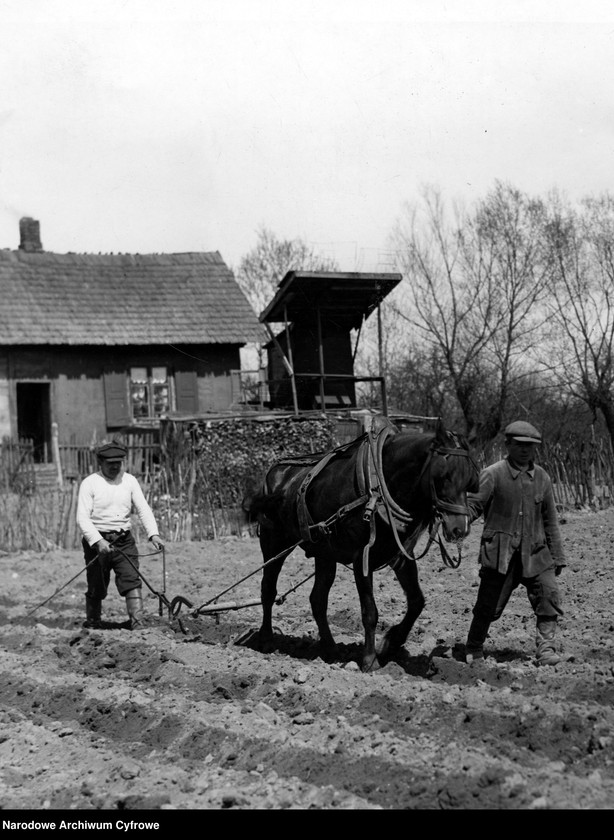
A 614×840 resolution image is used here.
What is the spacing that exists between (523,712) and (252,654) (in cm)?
281

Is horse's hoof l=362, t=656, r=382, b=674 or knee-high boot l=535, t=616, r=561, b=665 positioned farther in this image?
horse's hoof l=362, t=656, r=382, b=674

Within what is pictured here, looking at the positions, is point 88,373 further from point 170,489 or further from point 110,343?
point 170,489

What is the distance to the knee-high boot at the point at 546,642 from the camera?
263 inches

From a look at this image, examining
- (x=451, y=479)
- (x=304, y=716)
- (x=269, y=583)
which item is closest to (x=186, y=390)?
(x=269, y=583)

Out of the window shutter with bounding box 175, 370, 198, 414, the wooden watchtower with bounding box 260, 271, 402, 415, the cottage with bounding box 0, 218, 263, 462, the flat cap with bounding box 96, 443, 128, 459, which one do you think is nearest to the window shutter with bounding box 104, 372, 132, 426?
the cottage with bounding box 0, 218, 263, 462

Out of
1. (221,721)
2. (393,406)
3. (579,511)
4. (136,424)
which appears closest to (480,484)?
(221,721)

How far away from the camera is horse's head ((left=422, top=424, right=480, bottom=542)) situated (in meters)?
6.53

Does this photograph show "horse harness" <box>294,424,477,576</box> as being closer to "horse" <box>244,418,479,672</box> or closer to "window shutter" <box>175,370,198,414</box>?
"horse" <box>244,418,479,672</box>

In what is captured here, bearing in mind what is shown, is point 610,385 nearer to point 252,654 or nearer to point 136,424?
point 136,424

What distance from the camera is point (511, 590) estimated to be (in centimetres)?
689

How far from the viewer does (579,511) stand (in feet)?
57.8

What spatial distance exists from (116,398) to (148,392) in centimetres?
89

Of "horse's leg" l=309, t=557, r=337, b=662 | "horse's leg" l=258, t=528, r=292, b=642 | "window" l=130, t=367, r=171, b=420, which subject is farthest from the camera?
"window" l=130, t=367, r=171, b=420

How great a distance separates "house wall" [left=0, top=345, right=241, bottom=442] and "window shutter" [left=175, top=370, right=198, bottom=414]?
9 centimetres
